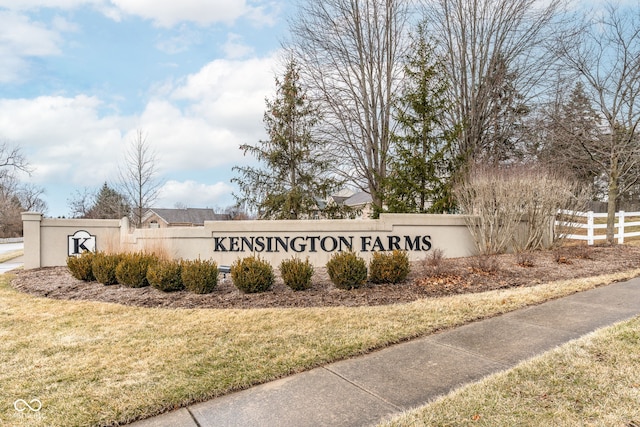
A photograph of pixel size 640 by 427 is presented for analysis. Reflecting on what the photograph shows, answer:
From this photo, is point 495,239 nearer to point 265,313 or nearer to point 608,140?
point 608,140

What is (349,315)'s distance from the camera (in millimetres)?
5801

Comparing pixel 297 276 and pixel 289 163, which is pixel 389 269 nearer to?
pixel 297 276

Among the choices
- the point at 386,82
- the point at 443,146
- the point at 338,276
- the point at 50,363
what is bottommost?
the point at 50,363

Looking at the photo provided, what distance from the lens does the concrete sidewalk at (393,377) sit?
3146mm

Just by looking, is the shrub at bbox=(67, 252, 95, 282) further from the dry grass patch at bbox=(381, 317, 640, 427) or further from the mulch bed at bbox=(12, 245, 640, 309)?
the dry grass patch at bbox=(381, 317, 640, 427)

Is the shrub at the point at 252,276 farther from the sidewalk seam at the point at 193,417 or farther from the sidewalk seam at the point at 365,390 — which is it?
the sidewalk seam at the point at 193,417

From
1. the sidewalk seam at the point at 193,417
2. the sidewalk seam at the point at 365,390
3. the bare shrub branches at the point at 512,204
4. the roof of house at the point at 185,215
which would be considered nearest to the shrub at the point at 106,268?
the sidewalk seam at the point at 193,417

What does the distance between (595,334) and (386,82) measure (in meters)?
12.2

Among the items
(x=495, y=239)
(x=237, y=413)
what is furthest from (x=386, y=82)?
(x=237, y=413)

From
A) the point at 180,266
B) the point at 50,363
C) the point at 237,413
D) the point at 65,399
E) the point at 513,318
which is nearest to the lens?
the point at 237,413

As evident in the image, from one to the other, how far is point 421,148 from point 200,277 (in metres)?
9.34

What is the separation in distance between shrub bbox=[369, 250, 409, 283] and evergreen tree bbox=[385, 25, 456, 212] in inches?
221

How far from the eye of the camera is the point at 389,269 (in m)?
7.77

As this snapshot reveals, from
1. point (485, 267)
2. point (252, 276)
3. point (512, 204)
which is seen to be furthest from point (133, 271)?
point (512, 204)
